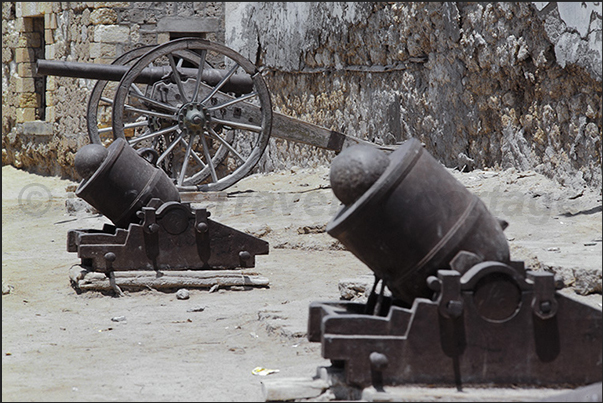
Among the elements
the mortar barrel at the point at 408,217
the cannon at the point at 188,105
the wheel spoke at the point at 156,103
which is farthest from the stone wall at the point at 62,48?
the mortar barrel at the point at 408,217

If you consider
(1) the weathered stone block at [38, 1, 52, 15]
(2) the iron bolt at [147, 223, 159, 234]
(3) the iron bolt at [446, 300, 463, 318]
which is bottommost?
(2) the iron bolt at [147, 223, 159, 234]

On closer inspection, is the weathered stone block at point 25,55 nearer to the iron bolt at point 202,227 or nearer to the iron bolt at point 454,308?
Result: the iron bolt at point 202,227

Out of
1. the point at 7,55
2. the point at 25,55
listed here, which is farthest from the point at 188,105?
the point at 7,55

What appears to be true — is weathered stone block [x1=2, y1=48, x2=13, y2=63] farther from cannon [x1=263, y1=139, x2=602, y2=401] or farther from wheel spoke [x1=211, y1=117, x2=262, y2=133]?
cannon [x1=263, y1=139, x2=602, y2=401]

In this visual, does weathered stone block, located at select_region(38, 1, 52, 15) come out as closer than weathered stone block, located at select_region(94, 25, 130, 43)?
No

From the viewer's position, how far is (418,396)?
2873mm

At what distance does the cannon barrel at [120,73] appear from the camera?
27.1 ft

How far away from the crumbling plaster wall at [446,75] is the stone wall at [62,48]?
1.17 meters

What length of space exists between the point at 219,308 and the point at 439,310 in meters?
2.27

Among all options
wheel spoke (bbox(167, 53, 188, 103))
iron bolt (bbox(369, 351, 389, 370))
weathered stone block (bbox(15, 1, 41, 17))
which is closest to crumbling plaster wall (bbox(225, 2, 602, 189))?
wheel spoke (bbox(167, 53, 188, 103))

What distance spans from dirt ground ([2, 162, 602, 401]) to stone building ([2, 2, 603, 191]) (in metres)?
0.49

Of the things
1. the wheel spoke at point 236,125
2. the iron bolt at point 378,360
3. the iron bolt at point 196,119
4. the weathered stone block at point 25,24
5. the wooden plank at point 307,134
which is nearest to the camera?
the iron bolt at point 378,360

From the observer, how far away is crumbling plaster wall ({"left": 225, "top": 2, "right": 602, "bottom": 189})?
6176mm

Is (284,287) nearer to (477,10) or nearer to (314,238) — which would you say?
(314,238)
